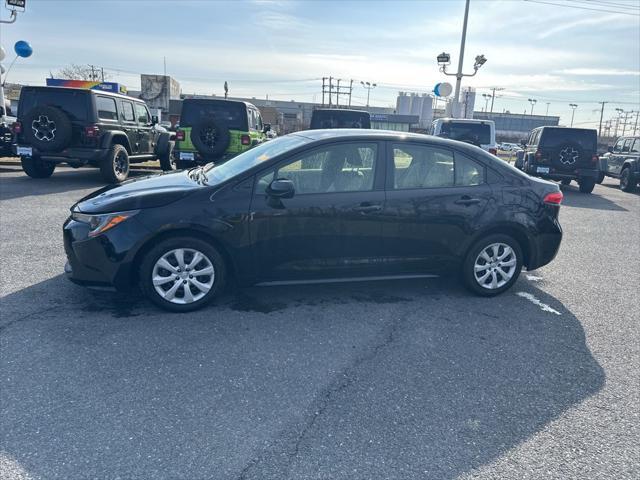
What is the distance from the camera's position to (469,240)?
469cm

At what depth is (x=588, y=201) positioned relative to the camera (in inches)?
504

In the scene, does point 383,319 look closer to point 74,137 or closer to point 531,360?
point 531,360

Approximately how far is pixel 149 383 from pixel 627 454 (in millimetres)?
2892

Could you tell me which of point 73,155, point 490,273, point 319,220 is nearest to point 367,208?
point 319,220

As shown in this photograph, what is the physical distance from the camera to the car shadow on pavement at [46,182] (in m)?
9.45

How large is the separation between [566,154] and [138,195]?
520 inches

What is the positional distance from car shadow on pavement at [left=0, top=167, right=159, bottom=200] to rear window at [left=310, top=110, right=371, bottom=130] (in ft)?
17.6

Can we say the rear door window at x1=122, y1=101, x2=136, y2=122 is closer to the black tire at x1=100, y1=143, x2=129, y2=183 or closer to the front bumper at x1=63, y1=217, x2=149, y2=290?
the black tire at x1=100, y1=143, x2=129, y2=183

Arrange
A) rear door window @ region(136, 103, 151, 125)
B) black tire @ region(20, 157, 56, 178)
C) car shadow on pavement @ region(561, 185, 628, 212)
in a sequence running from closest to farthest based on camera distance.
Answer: black tire @ region(20, 157, 56, 178)
car shadow on pavement @ region(561, 185, 628, 212)
rear door window @ region(136, 103, 151, 125)

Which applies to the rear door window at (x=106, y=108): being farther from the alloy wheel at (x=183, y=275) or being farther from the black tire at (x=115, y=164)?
the alloy wheel at (x=183, y=275)

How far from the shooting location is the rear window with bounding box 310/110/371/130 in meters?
13.6

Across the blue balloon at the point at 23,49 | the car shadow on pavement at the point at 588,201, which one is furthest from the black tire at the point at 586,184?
the blue balloon at the point at 23,49

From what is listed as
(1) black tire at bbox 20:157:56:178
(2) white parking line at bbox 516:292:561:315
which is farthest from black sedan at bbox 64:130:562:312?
(1) black tire at bbox 20:157:56:178

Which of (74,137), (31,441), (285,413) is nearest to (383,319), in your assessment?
(285,413)
